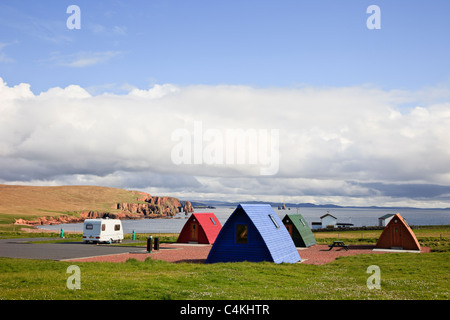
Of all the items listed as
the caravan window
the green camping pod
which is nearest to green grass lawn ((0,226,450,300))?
the caravan window

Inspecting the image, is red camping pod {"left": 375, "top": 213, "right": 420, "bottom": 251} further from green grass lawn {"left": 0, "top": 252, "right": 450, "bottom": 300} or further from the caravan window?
the caravan window

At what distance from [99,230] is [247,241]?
24906 millimetres

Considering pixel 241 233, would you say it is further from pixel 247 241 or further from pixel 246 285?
pixel 246 285

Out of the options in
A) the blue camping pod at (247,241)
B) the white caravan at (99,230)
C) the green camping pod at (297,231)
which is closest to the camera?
the blue camping pod at (247,241)

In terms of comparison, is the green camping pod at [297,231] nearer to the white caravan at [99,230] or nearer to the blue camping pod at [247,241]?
the blue camping pod at [247,241]

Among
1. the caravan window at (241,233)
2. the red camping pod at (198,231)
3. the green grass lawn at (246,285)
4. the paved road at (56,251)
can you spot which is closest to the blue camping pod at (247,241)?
the caravan window at (241,233)

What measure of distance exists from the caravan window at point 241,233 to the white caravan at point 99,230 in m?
23.8

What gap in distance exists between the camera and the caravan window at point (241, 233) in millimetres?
26844

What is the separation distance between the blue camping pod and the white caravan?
22842 mm

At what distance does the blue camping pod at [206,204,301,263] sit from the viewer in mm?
26078

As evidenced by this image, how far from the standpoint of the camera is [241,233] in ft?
88.3
